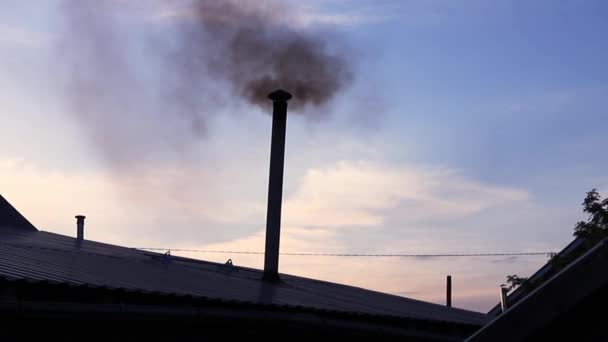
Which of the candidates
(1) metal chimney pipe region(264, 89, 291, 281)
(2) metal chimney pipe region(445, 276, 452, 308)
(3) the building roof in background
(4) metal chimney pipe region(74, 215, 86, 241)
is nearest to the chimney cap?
(1) metal chimney pipe region(264, 89, 291, 281)

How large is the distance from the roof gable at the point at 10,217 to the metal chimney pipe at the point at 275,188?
585cm

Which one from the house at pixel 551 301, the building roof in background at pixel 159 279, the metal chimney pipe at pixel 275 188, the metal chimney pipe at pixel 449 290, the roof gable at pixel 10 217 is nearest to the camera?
the house at pixel 551 301

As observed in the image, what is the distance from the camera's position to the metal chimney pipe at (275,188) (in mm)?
12739

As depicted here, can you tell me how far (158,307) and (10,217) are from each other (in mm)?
10112

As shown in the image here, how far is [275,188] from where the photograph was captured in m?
13.3

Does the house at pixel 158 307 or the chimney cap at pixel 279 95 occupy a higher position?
the chimney cap at pixel 279 95

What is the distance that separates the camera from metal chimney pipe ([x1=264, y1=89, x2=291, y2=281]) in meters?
12.7

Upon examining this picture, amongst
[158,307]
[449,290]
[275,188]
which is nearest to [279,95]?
[275,188]

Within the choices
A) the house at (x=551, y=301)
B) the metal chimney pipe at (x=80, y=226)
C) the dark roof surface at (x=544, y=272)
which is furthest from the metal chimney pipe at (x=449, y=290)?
the house at (x=551, y=301)

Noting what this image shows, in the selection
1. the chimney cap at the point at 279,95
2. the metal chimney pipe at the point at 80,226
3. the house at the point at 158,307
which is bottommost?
the house at the point at 158,307

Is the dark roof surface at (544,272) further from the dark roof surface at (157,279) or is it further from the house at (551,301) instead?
the house at (551,301)

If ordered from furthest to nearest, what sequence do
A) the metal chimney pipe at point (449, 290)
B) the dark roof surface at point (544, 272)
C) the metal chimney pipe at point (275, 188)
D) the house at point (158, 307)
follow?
the metal chimney pipe at point (449, 290) < the dark roof surface at point (544, 272) < the metal chimney pipe at point (275, 188) < the house at point (158, 307)

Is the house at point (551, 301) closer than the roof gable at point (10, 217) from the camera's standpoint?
Yes

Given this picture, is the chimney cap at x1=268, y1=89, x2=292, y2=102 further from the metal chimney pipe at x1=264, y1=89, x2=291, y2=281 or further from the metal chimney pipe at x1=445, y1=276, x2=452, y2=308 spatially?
the metal chimney pipe at x1=445, y1=276, x2=452, y2=308
